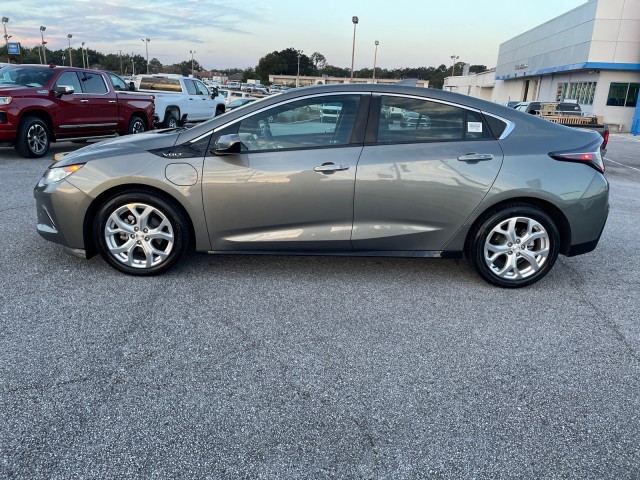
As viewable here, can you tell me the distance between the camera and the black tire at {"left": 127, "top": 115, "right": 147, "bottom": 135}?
13.6m

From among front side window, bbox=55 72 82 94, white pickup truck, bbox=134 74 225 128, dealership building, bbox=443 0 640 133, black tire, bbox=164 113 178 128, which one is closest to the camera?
front side window, bbox=55 72 82 94

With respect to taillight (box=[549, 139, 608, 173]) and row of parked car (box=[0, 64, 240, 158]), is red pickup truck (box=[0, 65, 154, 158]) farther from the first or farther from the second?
taillight (box=[549, 139, 608, 173])

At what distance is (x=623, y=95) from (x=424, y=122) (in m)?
36.8

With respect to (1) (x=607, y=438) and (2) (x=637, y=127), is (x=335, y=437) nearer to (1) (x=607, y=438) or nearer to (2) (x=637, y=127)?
(1) (x=607, y=438)

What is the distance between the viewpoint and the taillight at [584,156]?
4570 millimetres

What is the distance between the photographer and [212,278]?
15.6ft

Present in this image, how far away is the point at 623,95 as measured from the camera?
35094mm

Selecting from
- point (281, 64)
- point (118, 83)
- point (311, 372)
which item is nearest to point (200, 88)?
point (118, 83)

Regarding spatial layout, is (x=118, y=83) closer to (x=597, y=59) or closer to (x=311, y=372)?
(x=311, y=372)

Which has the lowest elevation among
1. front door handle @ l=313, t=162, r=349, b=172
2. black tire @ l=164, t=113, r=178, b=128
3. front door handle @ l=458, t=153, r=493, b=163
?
black tire @ l=164, t=113, r=178, b=128

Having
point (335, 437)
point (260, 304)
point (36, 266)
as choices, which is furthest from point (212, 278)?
point (335, 437)

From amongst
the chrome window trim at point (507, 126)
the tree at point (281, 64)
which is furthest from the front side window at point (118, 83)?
the tree at point (281, 64)

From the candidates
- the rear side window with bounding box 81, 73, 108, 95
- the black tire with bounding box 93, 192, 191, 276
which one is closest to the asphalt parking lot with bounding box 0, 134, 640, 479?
the black tire with bounding box 93, 192, 191, 276

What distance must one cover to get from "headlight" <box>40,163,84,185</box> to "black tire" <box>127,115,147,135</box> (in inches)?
367
